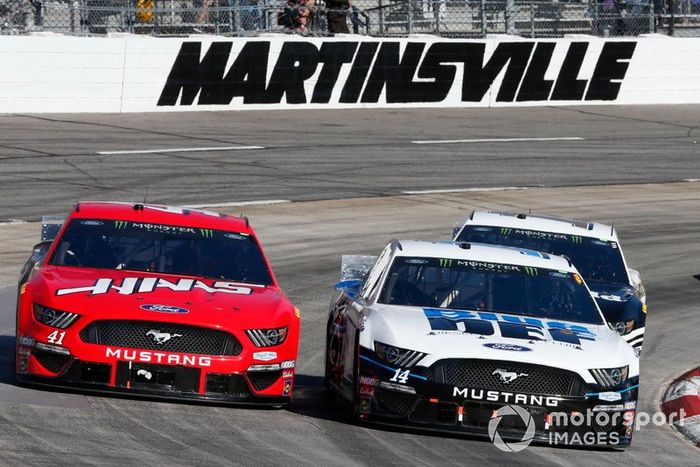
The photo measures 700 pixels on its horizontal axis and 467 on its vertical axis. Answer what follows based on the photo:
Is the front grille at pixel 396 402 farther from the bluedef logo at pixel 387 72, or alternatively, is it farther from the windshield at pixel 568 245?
the bluedef logo at pixel 387 72

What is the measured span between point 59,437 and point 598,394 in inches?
133

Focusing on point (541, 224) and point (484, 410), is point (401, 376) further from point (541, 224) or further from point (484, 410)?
point (541, 224)

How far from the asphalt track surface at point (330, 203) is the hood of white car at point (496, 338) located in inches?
23.4

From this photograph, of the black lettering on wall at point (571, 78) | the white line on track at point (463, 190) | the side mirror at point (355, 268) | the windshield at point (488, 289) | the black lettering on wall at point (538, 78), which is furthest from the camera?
the black lettering on wall at point (571, 78)

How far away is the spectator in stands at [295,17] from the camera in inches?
1231

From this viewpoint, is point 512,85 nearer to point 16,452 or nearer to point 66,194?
point 66,194

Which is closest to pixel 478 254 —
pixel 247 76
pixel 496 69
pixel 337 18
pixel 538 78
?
pixel 247 76

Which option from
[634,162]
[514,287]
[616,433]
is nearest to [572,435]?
[616,433]

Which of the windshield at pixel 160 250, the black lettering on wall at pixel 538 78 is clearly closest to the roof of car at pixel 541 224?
the windshield at pixel 160 250

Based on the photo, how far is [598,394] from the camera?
8.68 meters

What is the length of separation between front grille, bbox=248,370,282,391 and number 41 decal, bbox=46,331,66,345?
1.26 metres

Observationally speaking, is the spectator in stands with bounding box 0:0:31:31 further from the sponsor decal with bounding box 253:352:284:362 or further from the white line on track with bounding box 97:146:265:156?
the sponsor decal with bounding box 253:352:284:362

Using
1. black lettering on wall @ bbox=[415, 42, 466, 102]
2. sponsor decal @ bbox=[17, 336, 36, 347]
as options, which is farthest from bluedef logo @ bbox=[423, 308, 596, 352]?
black lettering on wall @ bbox=[415, 42, 466, 102]

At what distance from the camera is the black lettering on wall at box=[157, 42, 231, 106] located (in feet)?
95.8
